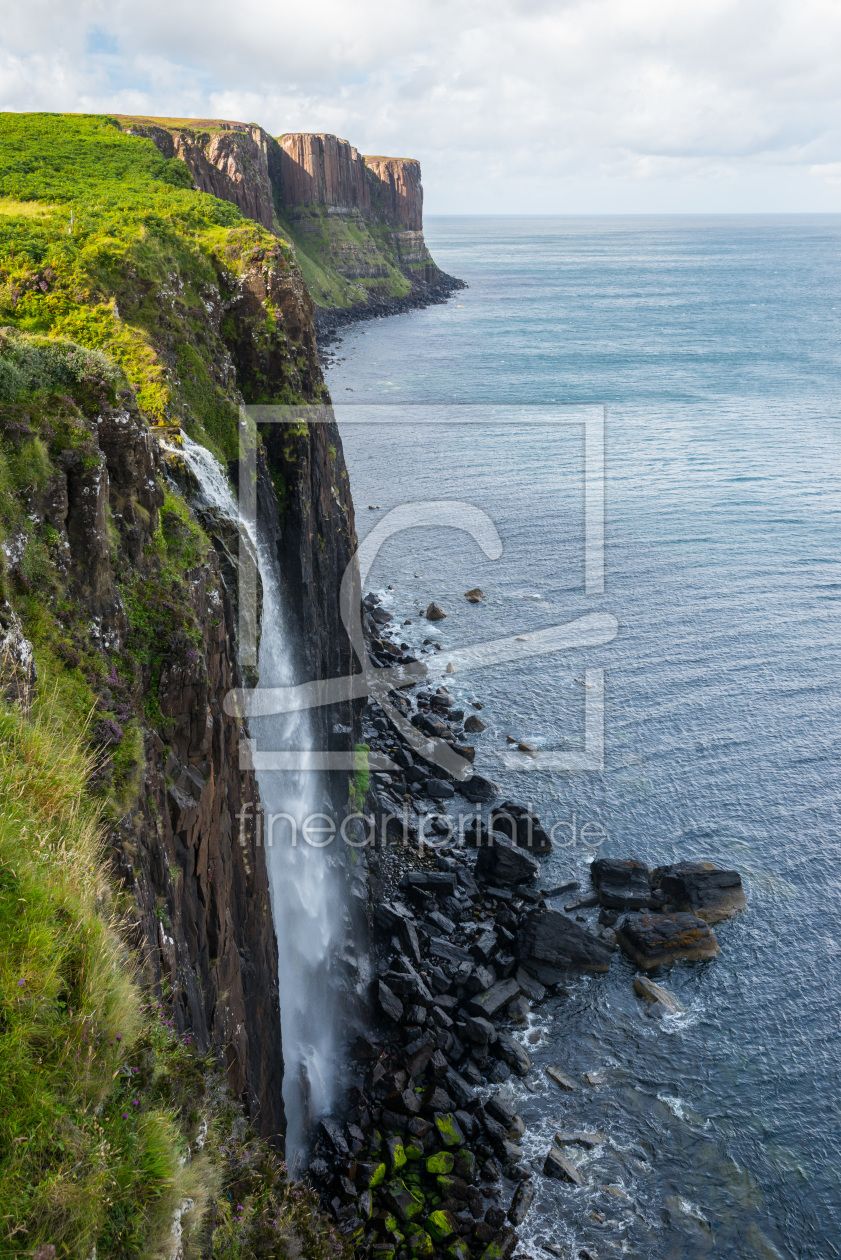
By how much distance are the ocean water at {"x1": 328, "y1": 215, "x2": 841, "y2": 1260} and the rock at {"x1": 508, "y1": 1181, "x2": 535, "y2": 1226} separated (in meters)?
0.22

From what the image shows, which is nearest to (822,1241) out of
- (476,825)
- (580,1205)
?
(580,1205)

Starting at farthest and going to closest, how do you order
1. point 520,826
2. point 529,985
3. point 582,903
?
point 520,826 → point 582,903 → point 529,985

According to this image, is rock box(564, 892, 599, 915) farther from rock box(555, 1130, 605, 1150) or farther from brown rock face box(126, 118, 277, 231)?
brown rock face box(126, 118, 277, 231)

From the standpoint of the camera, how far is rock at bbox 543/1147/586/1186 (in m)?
20.6

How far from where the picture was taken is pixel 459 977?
84.5 ft

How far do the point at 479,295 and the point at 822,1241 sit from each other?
184 m

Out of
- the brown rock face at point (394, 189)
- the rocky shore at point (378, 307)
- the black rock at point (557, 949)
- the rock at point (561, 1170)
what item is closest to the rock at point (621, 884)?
the black rock at point (557, 949)

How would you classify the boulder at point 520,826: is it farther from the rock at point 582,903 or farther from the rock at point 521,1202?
the rock at point 521,1202

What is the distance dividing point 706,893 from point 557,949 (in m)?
5.85

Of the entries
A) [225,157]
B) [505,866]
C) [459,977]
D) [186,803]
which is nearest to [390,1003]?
[459,977]

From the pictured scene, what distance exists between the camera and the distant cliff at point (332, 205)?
106750 mm

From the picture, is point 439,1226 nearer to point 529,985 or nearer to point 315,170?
point 529,985

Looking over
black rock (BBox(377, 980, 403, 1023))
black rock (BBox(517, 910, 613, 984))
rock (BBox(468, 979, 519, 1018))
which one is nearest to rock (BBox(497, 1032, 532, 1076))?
rock (BBox(468, 979, 519, 1018))

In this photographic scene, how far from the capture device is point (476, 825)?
32.2 meters
